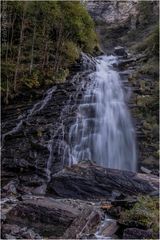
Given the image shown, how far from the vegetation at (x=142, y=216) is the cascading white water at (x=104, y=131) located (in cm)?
548

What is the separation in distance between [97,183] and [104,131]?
4.13 m

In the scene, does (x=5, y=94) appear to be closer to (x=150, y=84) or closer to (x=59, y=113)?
(x=59, y=113)

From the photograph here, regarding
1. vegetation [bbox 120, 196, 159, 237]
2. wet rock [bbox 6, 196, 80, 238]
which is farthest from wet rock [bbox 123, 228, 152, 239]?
wet rock [bbox 6, 196, 80, 238]

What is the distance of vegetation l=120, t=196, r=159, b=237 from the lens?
8.49 meters

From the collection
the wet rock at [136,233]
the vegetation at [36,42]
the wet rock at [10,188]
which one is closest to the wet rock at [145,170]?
the wet rock at [10,188]

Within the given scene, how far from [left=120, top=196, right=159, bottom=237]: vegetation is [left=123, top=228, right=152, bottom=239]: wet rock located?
0.60 ft

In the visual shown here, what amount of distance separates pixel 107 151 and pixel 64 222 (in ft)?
21.1

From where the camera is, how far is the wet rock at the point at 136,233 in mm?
8121

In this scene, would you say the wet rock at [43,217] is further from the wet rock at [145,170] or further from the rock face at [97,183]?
the wet rock at [145,170]

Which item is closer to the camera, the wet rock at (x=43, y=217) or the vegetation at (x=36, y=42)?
the wet rock at (x=43, y=217)

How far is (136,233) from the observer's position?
827cm

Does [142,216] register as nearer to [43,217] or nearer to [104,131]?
[43,217]

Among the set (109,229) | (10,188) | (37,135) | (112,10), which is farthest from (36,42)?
(112,10)

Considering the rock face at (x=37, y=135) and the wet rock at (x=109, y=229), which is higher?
the rock face at (x=37, y=135)
